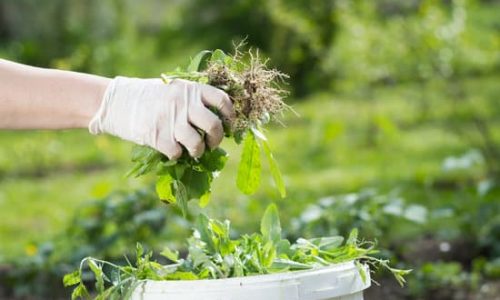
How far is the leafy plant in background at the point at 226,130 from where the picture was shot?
209 centimetres

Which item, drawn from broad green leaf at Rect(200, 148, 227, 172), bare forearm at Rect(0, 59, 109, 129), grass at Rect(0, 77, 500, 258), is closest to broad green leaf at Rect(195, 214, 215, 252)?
broad green leaf at Rect(200, 148, 227, 172)

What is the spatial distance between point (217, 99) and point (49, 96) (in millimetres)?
414

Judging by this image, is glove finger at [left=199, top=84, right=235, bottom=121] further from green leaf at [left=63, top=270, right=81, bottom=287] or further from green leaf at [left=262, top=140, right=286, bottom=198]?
green leaf at [left=63, top=270, right=81, bottom=287]

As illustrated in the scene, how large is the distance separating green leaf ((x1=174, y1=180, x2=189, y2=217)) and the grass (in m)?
3.00

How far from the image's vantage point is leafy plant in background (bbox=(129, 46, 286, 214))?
2.09 meters

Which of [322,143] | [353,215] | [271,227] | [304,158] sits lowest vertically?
[271,227]

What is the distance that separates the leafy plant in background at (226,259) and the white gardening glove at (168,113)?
21 centimetres

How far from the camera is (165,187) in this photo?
2.19m

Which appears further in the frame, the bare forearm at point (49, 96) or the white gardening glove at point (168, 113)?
the bare forearm at point (49, 96)

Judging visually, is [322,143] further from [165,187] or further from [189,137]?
[189,137]

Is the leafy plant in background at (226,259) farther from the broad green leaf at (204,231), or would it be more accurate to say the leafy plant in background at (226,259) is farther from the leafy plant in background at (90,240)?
the leafy plant in background at (90,240)

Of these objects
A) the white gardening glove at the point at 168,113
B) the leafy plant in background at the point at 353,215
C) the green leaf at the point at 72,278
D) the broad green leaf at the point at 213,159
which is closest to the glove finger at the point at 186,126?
the white gardening glove at the point at 168,113

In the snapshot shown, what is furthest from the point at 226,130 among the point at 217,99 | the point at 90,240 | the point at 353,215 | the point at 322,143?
the point at 322,143

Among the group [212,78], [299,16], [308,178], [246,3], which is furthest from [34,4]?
[212,78]
